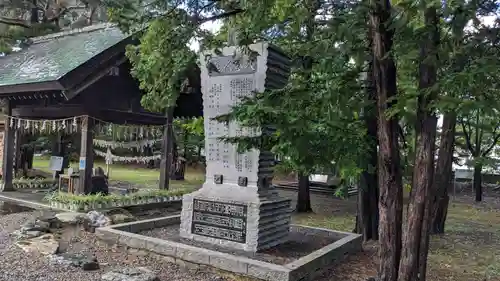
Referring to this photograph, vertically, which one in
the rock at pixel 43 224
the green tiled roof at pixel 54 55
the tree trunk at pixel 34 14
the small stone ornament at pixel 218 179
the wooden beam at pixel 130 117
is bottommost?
the rock at pixel 43 224

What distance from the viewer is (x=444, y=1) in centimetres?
270

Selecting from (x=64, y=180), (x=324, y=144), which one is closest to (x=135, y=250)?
(x=324, y=144)

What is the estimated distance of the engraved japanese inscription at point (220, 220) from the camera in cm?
622

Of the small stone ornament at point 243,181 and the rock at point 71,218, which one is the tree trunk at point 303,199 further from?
the rock at point 71,218

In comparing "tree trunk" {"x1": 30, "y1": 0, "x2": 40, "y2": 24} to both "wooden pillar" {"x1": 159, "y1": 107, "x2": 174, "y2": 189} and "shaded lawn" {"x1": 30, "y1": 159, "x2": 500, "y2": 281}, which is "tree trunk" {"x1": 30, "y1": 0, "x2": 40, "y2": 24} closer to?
"wooden pillar" {"x1": 159, "y1": 107, "x2": 174, "y2": 189}

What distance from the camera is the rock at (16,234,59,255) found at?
6042 mm

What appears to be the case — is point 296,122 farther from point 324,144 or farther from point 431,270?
point 431,270

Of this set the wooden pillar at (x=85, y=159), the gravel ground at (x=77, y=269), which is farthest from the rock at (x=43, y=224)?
the wooden pillar at (x=85, y=159)

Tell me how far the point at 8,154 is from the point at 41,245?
20.2ft

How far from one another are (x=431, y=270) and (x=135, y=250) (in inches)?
→ 178

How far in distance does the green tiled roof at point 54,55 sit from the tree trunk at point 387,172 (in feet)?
23.8

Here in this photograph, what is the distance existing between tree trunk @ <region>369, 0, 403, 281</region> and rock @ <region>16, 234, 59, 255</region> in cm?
466

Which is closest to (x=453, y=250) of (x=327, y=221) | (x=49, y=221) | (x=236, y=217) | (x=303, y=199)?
(x=327, y=221)

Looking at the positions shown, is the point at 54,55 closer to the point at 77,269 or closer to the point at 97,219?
Result: the point at 97,219
